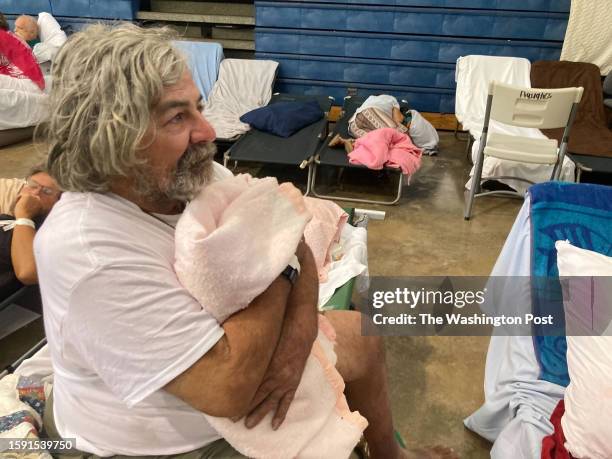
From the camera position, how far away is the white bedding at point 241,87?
465 cm

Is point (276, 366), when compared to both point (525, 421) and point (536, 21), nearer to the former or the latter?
point (525, 421)

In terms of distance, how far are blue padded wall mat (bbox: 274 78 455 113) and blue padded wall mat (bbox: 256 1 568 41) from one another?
0.58m

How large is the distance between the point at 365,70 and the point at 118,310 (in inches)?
197

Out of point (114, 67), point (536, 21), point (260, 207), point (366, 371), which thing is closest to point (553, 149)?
point (536, 21)

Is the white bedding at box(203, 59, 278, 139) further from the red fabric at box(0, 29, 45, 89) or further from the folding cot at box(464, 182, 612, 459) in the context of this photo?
the folding cot at box(464, 182, 612, 459)

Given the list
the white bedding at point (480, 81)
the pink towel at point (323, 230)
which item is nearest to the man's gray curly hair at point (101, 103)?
the pink towel at point (323, 230)

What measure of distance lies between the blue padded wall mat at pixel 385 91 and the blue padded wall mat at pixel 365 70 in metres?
0.05

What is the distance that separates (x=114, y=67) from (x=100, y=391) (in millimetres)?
601

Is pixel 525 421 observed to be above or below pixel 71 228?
below

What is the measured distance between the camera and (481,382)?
2.00m

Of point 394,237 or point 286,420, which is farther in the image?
point 394,237

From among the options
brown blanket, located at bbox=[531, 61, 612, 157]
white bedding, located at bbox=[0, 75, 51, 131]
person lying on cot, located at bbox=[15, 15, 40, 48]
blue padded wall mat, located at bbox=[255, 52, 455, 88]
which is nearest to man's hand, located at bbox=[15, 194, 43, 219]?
white bedding, located at bbox=[0, 75, 51, 131]

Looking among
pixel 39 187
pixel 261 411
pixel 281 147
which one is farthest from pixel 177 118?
pixel 281 147

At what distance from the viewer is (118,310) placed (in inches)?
30.9
